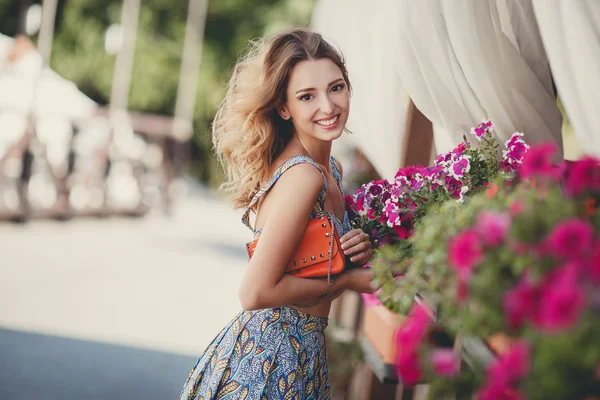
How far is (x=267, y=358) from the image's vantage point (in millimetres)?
1836

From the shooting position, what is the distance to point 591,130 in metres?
1.61

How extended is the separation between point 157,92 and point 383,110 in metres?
17.0

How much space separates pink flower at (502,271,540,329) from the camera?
2.48 feet

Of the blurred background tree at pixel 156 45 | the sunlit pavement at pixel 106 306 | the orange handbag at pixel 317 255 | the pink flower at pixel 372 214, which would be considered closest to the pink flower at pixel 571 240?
the orange handbag at pixel 317 255

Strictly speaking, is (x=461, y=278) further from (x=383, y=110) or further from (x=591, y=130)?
(x=383, y=110)

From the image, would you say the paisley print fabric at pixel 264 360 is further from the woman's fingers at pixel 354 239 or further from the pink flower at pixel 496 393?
the pink flower at pixel 496 393

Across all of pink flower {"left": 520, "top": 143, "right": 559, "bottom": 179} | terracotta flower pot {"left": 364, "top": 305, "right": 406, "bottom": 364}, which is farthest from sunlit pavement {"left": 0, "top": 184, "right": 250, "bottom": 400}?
pink flower {"left": 520, "top": 143, "right": 559, "bottom": 179}

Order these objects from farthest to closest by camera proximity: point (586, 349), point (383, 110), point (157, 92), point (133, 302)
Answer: point (157, 92) < point (133, 302) < point (383, 110) < point (586, 349)

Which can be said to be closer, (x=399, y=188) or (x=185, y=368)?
(x=399, y=188)

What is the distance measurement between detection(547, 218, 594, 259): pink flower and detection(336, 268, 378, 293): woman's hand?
38.7 inches

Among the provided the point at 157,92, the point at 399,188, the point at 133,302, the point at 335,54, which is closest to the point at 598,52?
the point at 399,188

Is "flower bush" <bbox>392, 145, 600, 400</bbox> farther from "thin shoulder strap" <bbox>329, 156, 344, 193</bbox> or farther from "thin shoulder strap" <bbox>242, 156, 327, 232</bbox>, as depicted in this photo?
"thin shoulder strap" <bbox>329, 156, 344, 193</bbox>

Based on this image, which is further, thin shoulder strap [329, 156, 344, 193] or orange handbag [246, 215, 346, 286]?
thin shoulder strap [329, 156, 344, 193]

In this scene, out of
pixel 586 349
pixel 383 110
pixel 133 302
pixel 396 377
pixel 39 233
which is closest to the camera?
pixel 586 349
